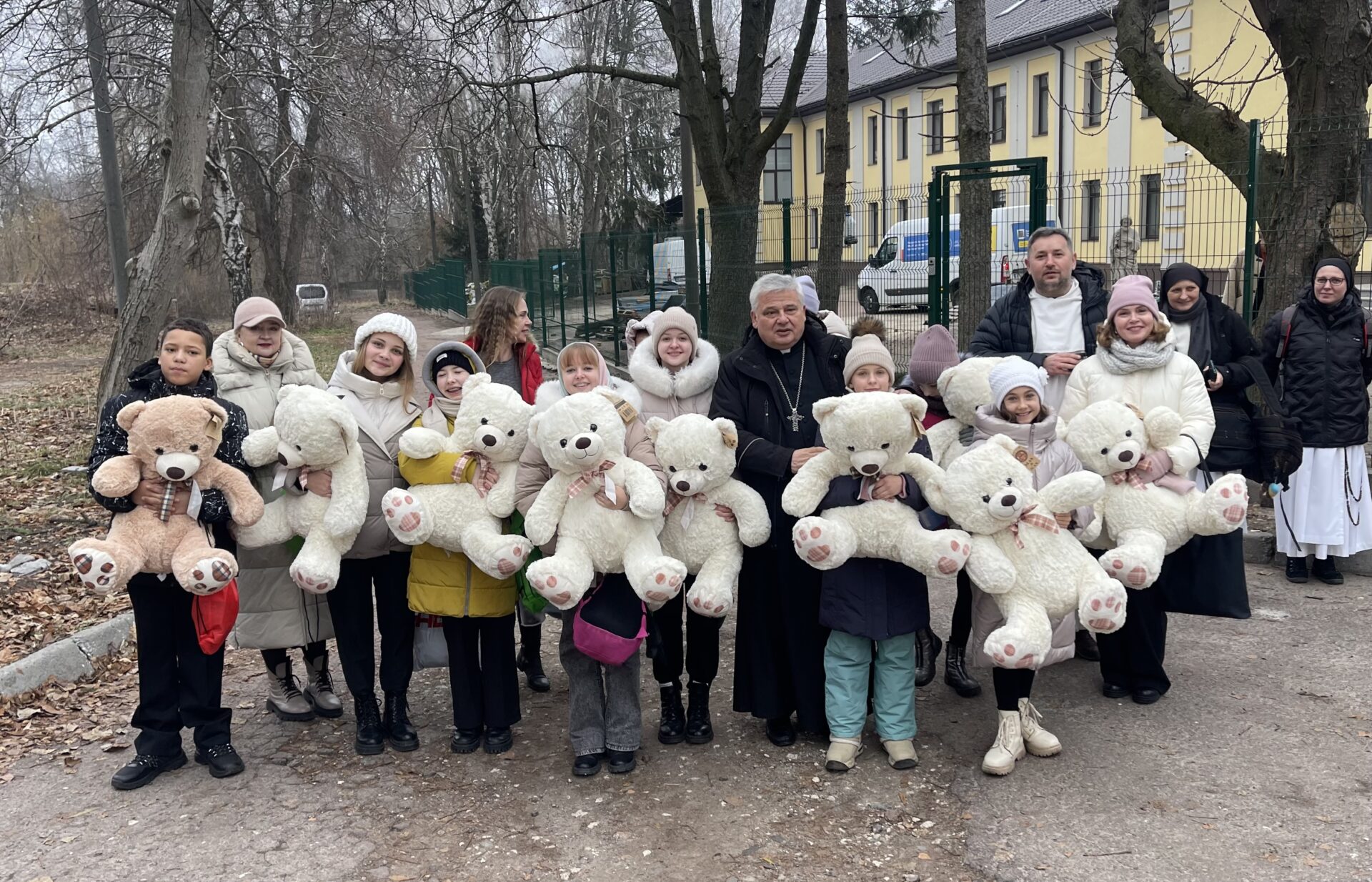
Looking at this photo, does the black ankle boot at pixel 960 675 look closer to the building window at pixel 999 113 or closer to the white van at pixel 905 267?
the white van at pixel 905 267

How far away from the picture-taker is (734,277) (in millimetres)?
10781

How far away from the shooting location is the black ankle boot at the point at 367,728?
4.68m

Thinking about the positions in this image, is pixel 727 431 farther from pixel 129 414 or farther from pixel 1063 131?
pixel 1063 131

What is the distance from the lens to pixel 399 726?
15.5 ft

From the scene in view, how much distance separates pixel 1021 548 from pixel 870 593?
576 mm

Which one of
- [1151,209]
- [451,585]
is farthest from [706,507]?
[1151,209]

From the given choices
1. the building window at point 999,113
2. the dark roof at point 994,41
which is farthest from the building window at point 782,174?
the building window at point 999,113

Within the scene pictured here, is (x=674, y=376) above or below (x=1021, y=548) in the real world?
above

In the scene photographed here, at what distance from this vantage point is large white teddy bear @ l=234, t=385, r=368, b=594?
4.29 meters

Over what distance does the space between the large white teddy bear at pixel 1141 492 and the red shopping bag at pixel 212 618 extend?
3.33 meters

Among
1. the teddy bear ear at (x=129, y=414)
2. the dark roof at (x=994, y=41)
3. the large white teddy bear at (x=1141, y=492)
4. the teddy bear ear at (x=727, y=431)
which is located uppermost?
the dark roof at (x=994, y=41)

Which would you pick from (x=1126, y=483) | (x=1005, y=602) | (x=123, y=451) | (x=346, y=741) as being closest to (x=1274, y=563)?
(x=1126, y=483)

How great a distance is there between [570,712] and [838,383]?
169cm

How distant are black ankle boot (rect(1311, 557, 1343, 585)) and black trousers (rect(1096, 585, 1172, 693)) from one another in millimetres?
2118
